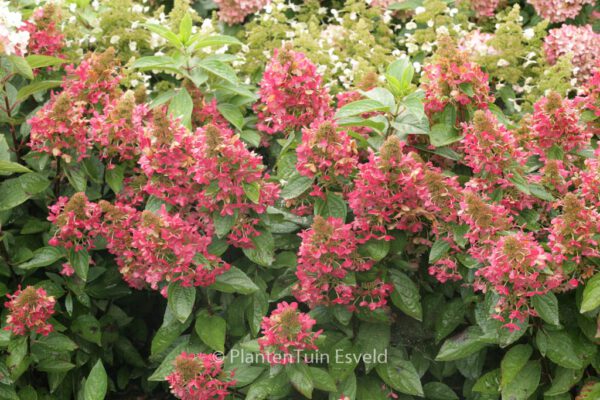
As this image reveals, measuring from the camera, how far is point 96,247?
8.70ft

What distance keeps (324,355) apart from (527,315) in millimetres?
622

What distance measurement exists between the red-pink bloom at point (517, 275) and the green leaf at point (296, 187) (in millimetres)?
560

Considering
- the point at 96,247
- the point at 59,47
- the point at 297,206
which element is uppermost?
the point at 59,47

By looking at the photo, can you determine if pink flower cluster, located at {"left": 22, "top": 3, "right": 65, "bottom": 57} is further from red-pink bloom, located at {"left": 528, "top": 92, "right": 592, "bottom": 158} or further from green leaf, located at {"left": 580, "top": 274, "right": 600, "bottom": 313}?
green leaf, located at {"left": 580, "top": 274, "right": 600, "bottom": 313}

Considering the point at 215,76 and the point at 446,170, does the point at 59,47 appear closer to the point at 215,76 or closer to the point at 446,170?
the point at 215,76

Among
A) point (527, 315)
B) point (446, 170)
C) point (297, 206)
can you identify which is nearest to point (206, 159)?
point (297, 206)

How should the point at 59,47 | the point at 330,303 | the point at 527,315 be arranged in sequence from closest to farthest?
the point at 527,315, the point at 330,303, the point at 59,47

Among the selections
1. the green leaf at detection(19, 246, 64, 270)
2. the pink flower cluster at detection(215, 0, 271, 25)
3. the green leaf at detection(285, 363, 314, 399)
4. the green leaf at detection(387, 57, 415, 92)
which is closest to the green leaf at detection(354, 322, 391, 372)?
the green leaf at detection(285, 363, 314, 399)

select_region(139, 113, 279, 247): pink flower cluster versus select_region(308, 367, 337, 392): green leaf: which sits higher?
select_region(139, 113, 279, 247): pink flower cluster

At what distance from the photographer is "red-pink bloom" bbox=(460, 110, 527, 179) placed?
7.45 ft

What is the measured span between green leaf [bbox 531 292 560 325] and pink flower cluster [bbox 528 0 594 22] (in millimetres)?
2022

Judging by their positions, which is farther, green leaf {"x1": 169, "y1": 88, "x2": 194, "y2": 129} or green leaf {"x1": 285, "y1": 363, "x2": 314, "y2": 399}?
green leaf {"x1": 169, "y1": 88, "x2": 194, "y2": 129}

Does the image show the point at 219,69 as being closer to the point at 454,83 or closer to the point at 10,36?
the point at 10,36

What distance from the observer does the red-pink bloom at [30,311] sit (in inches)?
94.9
